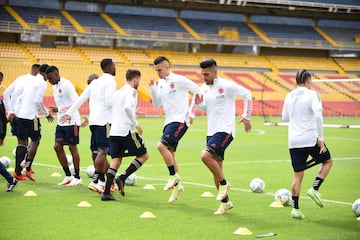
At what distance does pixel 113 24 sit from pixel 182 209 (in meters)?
47.1

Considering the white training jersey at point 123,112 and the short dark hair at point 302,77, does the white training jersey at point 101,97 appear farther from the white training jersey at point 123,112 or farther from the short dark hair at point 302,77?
the short dark hair at point 302,77

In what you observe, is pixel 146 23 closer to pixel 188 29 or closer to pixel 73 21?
pixel 188 29

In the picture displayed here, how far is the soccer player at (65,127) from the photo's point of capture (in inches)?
508

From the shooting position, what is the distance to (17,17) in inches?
2056

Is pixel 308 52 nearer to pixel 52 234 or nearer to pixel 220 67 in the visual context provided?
pixel 220 67

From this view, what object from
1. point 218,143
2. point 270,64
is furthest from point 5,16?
point 218,143

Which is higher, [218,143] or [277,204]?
[218,143]

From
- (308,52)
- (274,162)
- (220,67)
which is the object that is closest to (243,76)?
(220,67)

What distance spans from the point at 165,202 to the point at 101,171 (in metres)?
1.60

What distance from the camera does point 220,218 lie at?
31.2 ft

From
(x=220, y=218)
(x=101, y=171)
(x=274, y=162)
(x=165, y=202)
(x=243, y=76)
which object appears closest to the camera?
(x=220, y=218)

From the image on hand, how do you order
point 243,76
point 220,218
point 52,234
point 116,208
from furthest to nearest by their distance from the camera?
point 243,76, point 116,208, point 220,218, point 52,234

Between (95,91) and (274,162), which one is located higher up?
(95,91)

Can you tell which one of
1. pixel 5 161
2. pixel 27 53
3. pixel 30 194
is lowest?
pixel 5 161
